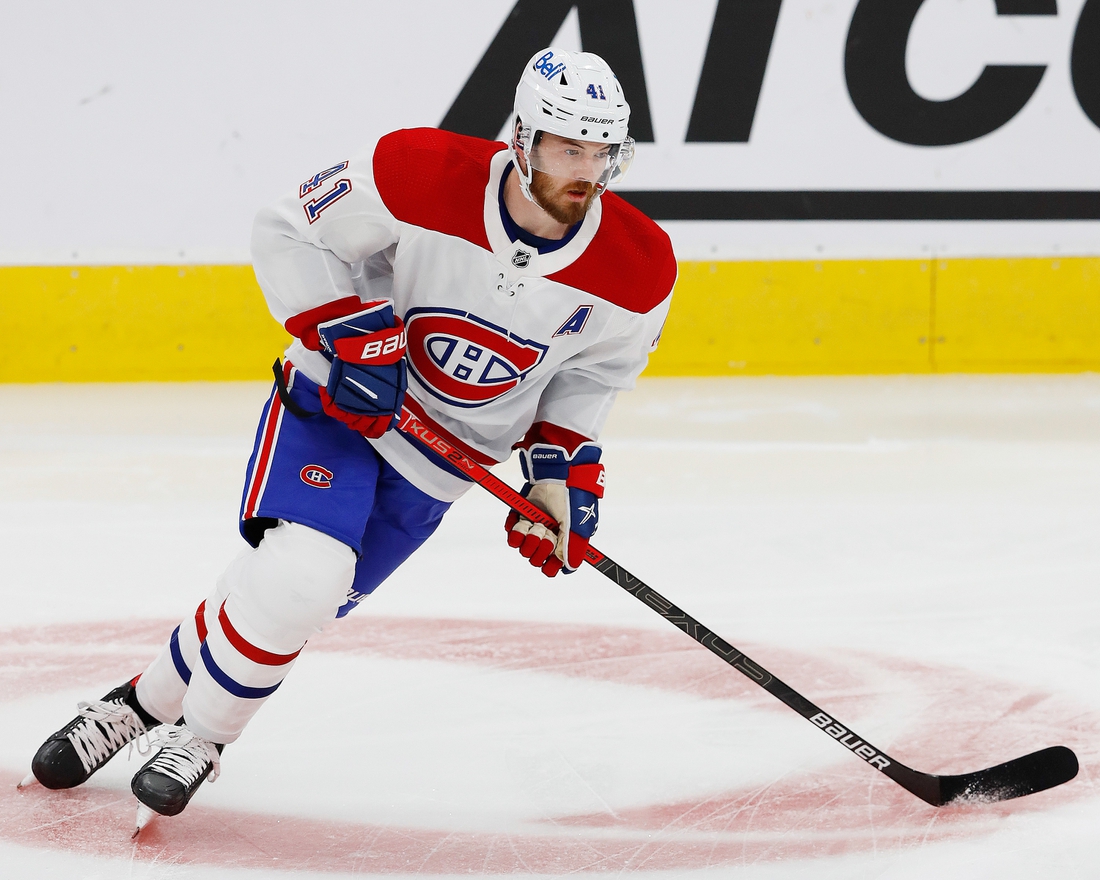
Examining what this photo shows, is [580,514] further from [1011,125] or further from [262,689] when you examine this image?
[1011,125]

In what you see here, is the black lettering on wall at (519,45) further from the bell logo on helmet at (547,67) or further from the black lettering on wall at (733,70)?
the bell logo on helmet at (547,67)

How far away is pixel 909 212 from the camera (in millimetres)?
5457

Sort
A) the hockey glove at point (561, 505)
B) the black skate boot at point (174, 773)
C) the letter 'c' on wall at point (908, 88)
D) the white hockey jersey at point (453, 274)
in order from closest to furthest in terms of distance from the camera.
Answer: the black skate boot at point (174, 773) → the white hockey jersey at point (453, 274) → the hockey glove at point (561, 505) → the letter 'c' on wall at point (908, 88)

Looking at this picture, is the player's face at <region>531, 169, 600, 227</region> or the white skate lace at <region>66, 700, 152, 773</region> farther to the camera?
the white skate lace at <region>66, 700, 152, 773</region>

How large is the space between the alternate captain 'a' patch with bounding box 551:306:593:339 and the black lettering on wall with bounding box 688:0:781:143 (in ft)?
12.2

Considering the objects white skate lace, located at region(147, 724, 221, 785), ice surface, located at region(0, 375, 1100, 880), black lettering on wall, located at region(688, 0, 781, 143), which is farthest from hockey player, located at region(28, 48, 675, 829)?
black lettering on wall, located at region(688, 0, 781, 143)

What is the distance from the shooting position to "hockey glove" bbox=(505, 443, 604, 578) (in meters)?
1.88

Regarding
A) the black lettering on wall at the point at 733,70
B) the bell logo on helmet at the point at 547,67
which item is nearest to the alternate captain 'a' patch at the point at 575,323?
the bell logo on helmet at the point at 547,67

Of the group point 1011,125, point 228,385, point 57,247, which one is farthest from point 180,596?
point 1011,125

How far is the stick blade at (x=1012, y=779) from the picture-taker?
71.6 inches

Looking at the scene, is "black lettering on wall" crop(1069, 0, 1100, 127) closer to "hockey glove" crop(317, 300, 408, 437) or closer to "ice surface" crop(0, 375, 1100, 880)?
"ice surface" crop(0, 375, 1100, 880)

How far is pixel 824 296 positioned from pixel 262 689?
4.18 m

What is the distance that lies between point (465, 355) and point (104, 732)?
2.40ft

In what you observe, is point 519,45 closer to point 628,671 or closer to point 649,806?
point 628,671
